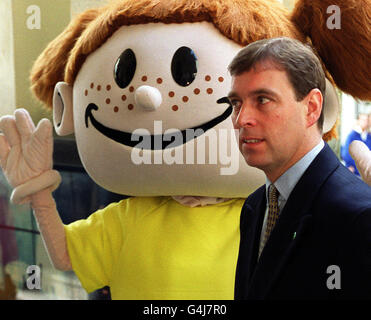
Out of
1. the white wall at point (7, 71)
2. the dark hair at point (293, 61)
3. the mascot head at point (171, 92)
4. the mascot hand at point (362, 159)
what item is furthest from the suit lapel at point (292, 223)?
the white wall at point (7, 71)

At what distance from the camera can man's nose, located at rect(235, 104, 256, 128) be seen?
82cm

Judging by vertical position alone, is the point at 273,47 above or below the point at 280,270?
above

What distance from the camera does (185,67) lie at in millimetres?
1190

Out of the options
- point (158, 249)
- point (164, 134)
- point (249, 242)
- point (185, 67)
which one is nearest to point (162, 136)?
point (164, 134)

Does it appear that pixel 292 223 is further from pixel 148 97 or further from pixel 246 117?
pixel 148 97

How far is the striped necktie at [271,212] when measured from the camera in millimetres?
867

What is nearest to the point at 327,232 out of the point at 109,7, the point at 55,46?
the point at 109,7

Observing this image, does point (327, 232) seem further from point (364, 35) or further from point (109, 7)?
point (109, 7)

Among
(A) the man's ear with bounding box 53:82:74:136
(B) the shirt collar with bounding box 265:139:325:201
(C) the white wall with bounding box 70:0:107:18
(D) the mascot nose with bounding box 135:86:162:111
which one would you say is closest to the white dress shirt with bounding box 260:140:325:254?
(B) the shirt collar with bounding box 265:139:325:201

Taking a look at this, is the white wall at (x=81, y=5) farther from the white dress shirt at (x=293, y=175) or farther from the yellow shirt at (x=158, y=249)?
the white dress shirt at (x=293, y=175)

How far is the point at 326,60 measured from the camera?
126 centimetres

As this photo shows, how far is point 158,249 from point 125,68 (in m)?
0.44

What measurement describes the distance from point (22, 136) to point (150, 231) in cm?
40

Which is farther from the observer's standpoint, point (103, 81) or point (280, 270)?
point (103, 81)
